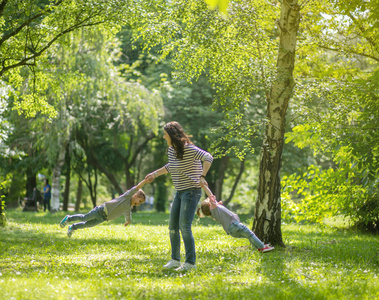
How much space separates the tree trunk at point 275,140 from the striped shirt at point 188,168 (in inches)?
Answer: 118

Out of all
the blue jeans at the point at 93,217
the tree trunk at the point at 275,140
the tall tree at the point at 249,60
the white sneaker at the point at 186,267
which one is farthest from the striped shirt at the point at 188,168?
the tree trunk at the point at 275,140

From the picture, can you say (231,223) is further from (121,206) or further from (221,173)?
(221,173)

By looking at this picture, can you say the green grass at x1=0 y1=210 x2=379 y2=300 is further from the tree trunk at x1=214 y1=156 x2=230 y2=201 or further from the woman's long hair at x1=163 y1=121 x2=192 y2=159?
the tree trunk at x1=214 y1=156 x2=230 y2=201

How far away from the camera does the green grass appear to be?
572 cm

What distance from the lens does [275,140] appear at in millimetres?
10031

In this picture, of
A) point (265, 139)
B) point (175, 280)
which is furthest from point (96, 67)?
point (175, 280)

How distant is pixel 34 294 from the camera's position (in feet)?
17.5

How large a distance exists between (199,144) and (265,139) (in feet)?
56.0

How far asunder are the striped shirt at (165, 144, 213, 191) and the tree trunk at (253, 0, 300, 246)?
2.99 m

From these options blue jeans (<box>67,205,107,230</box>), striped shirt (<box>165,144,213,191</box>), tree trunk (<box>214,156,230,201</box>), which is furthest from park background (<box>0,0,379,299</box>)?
tree trunk (<box>214,156,230,201</box>)

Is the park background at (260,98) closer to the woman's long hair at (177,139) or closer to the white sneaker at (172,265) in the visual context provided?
the white sneaker at (172,265)

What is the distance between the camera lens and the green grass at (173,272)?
5723mm

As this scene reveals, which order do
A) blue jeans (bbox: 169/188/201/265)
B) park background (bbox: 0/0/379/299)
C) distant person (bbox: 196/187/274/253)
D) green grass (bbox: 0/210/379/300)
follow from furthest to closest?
1. distant person (bbox: 196/187/274/253)
2. park background (bbox: 0/0/379/299)
3. blue jeans (bbox: 169/188/201/265)
4. green grass (bbox: 0/210/379/300)

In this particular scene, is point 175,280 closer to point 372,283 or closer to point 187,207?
point 187,207
